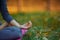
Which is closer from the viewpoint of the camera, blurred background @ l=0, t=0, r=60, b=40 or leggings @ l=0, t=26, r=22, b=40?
leggings @ l=0, t=26, r=22, b=40

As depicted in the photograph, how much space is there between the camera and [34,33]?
3.40 meters

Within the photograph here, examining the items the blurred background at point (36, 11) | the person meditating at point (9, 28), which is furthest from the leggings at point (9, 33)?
the blurred background at point (36, 11)

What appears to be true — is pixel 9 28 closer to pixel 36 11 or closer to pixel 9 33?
pixel 9 33

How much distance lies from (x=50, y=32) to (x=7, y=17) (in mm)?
892

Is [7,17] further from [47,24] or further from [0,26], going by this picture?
[47,24]

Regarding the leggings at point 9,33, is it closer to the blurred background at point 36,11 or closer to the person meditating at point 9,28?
the person meditating at point 9,28

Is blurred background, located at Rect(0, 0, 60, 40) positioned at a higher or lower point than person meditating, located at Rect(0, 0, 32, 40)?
lower

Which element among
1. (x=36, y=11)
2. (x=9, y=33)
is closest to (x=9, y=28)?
(x=9, y=33)

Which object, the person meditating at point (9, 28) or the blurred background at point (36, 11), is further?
the blurred background at point (36, 11)

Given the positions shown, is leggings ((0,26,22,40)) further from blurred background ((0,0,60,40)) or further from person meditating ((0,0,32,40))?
blurred background ((0,0,60,40))

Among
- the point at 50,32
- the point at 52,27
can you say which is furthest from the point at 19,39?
the point at 52,27

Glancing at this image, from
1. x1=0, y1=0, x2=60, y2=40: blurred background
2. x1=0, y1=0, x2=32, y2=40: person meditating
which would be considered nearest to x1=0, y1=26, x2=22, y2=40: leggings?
x1=0, y1=0, x2=32, y2=40: person meditating

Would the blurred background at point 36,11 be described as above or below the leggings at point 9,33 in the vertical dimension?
below

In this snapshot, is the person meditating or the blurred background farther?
the blurred background
